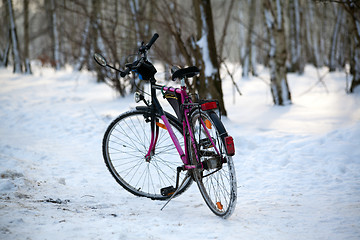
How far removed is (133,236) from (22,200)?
116cm

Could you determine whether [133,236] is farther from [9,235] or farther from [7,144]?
[7,144]

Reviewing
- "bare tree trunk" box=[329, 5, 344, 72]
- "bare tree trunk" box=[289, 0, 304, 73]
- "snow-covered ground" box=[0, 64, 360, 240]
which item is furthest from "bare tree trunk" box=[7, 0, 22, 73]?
"bare tree trunk" box=[329, 5, 344, 72]

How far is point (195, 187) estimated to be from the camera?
3461 millimetres

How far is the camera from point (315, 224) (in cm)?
241

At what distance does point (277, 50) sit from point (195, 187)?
17.4 ft

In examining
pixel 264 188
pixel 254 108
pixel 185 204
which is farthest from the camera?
pixel 254 108

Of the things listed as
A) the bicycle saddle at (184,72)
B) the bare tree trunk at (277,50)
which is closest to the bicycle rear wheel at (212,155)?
the bicycle saddle at (184,72)

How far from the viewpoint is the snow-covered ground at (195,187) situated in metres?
2.28

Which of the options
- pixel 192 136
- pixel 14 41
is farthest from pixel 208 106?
pixel 14 41

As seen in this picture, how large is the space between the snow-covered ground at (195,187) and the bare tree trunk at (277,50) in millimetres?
995

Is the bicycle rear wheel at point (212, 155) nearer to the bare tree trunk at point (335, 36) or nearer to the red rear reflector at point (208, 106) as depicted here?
the red rear reflector at point (208, 106)

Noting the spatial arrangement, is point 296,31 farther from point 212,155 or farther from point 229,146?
point 229,146

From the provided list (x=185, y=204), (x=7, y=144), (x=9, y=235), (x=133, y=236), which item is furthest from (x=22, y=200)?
(x=7, y=144)

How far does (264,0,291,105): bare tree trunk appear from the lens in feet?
24.8
